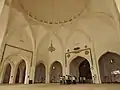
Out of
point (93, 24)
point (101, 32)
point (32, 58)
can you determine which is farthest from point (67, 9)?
point (32, 58)

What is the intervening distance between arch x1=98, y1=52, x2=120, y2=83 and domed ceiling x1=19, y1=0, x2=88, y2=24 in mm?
5502

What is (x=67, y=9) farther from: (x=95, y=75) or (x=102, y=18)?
(x=95, y=75)

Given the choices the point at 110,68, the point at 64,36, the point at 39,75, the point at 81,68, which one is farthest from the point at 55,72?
the point at 110,68

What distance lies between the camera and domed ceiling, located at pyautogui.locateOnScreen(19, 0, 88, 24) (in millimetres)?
10031

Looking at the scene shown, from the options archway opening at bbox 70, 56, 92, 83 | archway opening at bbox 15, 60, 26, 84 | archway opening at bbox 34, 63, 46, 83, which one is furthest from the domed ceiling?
archway opening at bbox 15, 60, 26, 84

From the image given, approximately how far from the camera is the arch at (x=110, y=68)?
12.2 meters

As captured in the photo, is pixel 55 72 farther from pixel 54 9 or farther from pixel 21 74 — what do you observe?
pixel 54 9

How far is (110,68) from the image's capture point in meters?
12.8

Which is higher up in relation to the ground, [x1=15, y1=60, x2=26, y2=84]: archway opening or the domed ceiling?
the domed ceiling

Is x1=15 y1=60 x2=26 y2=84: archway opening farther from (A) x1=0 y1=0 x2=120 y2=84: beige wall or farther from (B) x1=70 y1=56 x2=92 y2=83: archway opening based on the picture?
(B) x1=70 y1=56 x2=92 y2=83: archway opening

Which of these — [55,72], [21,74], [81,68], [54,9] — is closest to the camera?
[54,9]

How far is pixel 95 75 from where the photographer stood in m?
10.4

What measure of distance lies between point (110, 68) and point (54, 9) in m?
8.52

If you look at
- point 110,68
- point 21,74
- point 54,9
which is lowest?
point 21,74
